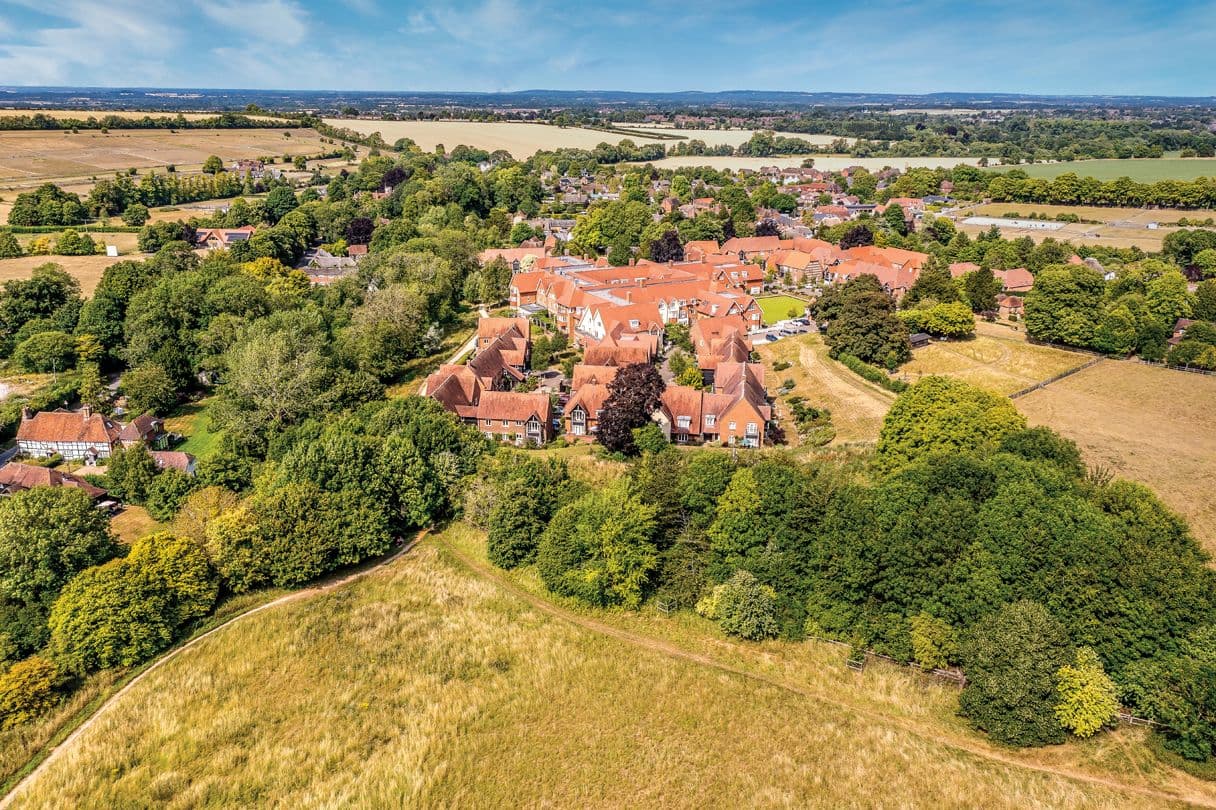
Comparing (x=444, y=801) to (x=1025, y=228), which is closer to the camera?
(x=444, y=801)

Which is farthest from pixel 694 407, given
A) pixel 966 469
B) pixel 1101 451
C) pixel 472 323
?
pixel 472 323

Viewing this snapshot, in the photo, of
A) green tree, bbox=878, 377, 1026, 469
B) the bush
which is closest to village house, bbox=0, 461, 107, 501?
the bush

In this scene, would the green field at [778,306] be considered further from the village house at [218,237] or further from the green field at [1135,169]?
the green field at [1135,169]

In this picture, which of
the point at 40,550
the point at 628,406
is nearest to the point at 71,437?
the point at 40,550

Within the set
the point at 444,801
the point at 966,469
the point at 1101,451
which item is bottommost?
the point at 444,801

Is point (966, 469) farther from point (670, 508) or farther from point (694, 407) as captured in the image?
point (694, 407)
